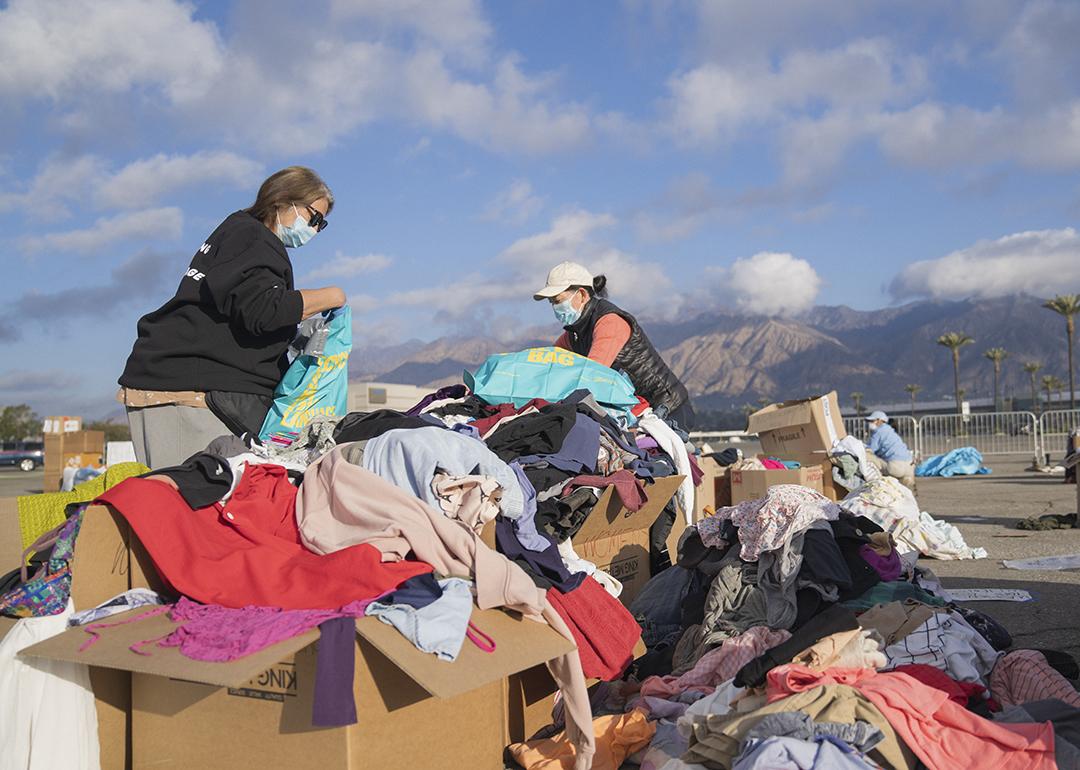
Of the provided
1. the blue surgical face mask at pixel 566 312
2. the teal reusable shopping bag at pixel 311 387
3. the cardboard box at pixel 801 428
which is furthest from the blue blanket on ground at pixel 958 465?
the teal reusable shopping bag at pixel 311 387

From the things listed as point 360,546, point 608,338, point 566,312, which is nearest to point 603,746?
point 360,546

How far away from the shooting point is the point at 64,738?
283 centimetres

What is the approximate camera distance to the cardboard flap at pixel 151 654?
2.40 meters

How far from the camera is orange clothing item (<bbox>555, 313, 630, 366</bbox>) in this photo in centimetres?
545

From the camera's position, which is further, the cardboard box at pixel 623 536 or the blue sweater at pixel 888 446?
the blue sweater at pixel 888 446

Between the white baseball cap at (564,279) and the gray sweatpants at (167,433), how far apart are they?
7.94 ft

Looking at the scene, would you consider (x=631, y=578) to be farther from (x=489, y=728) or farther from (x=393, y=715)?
(x=393, y=715)

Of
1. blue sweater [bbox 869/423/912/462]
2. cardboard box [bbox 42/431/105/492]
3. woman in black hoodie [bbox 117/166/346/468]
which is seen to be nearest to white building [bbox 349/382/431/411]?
cardboard box [bbox 42/431/105/492]

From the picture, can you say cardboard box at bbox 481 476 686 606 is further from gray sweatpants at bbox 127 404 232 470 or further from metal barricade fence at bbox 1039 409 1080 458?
metal barricade fence at bbox 1039 409 1080 458

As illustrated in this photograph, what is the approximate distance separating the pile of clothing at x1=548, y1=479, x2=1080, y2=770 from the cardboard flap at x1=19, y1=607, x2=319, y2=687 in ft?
3.56

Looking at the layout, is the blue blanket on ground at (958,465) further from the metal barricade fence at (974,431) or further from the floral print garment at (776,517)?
the floral print garment at (776,517)

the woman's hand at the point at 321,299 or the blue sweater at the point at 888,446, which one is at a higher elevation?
the woman's hand at the point at 321,299

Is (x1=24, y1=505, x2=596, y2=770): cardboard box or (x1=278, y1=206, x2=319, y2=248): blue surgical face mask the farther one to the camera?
(x1=278, y1=206, x2=319, y2=248): blue surgical face mask

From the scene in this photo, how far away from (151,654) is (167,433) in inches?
54.0
